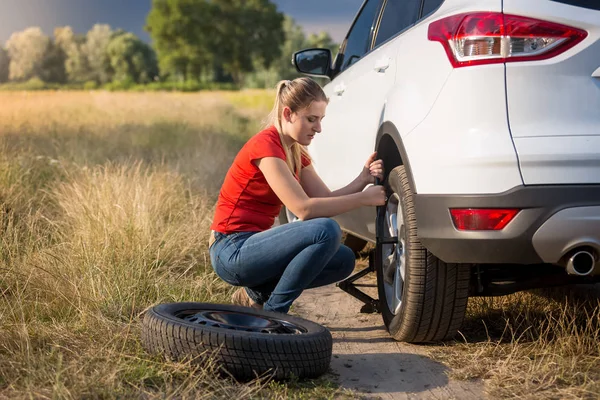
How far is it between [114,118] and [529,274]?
579 inches

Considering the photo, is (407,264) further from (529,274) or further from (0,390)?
(0,390)

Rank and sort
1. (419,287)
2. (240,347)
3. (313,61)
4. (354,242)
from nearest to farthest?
(240,347)
(419,287)
(313,61)
(354,242)

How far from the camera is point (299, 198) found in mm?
3957

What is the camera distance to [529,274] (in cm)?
379

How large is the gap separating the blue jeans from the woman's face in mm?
424

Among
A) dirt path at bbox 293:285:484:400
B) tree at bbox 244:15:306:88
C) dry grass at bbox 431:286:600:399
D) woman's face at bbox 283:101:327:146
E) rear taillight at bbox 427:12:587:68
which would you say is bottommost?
dirt path at bbox 293:285:484:400

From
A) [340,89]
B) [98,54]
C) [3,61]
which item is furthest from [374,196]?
[98,54]

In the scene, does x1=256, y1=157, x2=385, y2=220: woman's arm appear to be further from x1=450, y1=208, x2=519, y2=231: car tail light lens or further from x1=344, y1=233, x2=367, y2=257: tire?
x1=344, y1=233, x2=367, y2=257: tire

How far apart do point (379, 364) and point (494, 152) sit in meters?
1.16

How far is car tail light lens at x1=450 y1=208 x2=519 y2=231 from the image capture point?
321 centimetres

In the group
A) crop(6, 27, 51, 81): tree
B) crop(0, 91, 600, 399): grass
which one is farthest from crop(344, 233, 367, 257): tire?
crop(6, 27, 51, 81): tree

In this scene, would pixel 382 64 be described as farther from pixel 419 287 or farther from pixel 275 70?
pixel 275 70

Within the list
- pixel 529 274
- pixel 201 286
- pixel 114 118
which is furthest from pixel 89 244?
pixel 114 118

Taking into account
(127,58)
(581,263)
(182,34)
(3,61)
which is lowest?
(581,263)
